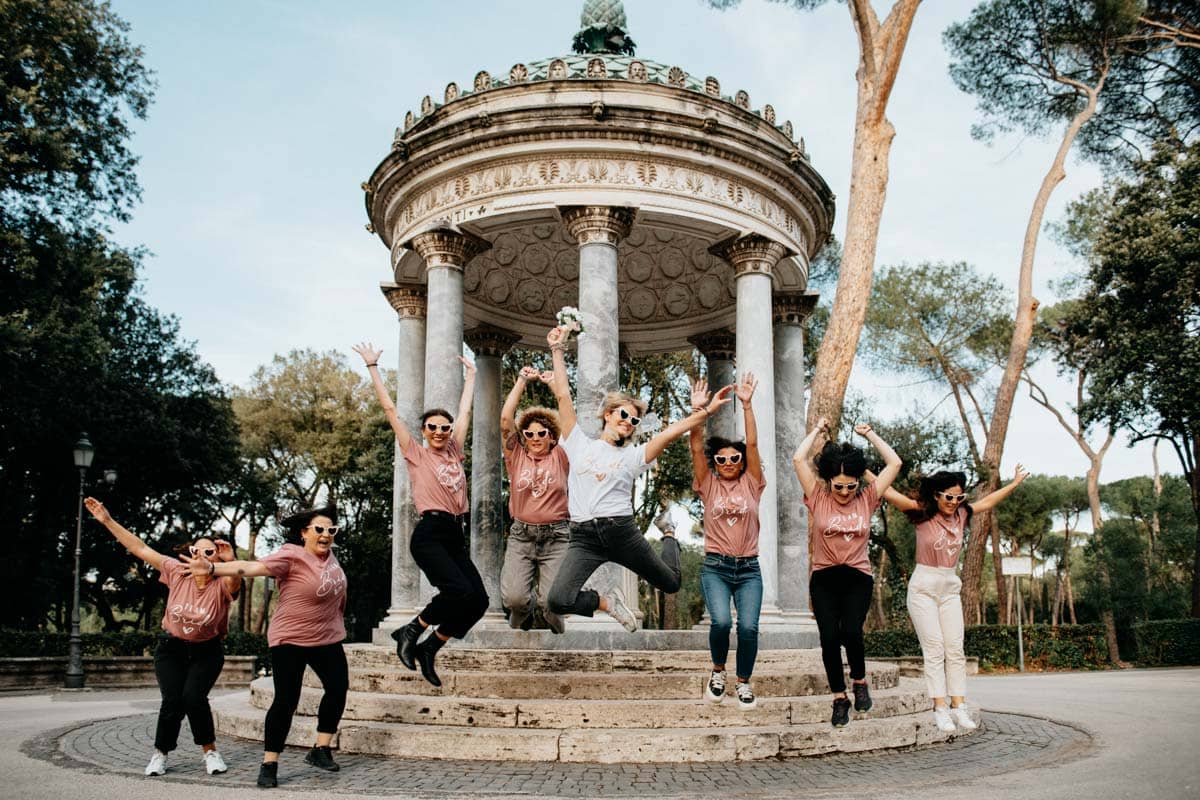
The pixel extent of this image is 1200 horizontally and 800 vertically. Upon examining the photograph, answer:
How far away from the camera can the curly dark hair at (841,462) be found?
740 cm

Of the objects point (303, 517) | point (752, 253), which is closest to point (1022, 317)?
point (752, 253)

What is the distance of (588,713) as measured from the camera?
7.55 m

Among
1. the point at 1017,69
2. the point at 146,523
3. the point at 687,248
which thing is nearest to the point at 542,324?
the point at 687,248

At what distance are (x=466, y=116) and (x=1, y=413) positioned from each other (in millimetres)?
18268

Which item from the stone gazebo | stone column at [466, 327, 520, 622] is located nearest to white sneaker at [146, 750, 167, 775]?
the stone gazebo

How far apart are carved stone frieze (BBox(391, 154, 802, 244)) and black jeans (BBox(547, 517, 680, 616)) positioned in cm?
748

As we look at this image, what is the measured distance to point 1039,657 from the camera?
2667cm

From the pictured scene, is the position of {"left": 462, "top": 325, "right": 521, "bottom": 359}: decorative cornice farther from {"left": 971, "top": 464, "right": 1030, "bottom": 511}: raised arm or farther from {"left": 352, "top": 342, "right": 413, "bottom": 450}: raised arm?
{"left": 971, "top": 464, "right": 1030, "bottom": 511}: raised arm

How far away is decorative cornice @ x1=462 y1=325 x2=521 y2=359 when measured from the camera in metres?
19.0

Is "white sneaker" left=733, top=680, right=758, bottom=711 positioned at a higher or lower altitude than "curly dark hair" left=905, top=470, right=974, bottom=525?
lower


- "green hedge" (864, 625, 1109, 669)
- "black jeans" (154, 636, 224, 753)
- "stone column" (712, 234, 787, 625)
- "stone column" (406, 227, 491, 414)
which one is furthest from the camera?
"green hedge" (864, 625, 1109, 669)

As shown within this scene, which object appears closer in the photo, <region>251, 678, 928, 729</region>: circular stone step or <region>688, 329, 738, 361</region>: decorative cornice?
<region>251, 678, 928, 729</region>: circular stone step

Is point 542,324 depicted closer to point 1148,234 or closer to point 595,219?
point 595,219

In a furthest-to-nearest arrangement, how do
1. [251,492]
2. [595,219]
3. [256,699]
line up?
[251,492] → [595,219] → [256,699]
